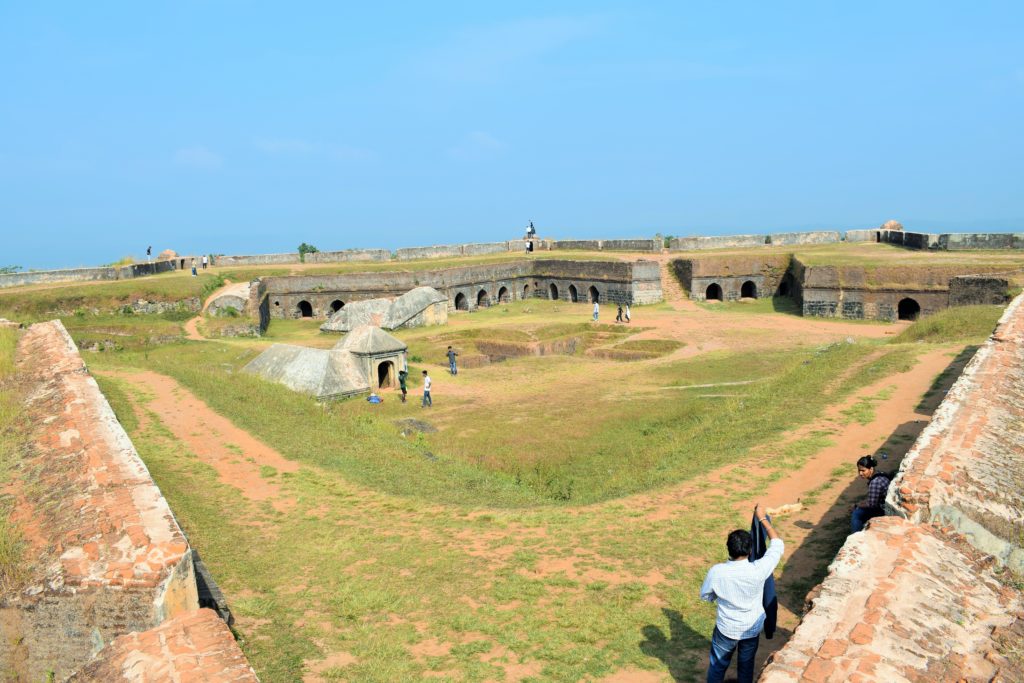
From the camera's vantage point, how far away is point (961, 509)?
6.48m

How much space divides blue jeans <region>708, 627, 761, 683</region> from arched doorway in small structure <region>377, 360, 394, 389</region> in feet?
58.9

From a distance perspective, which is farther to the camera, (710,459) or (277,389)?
(277,389)

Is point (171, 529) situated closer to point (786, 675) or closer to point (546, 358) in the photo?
point (786, 675)

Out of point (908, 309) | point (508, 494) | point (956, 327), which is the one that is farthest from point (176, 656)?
point (908, 309)

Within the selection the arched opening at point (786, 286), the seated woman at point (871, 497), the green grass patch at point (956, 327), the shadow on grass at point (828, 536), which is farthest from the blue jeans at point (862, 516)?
the arched opening at point (786, 286)

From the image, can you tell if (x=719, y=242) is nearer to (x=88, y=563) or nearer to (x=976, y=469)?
(x=976, y=469)

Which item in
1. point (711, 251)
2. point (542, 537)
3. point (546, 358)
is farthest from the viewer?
point (711, 251)

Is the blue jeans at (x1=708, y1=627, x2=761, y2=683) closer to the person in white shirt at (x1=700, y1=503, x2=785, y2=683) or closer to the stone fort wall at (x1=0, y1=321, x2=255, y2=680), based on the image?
the person in white shirt at (x1=700, y1=503, x2=785, y2=683)

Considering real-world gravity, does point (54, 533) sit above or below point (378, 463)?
above

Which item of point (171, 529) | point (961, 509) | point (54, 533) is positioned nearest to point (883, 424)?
point (961, 509)

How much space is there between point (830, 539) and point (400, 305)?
2458 centimetres

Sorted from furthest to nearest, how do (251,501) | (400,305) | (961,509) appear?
(400,305) → (251,501) → (961,509)

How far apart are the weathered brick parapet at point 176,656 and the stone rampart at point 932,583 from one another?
3.56 meters

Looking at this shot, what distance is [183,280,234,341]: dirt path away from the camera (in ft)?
86.8
